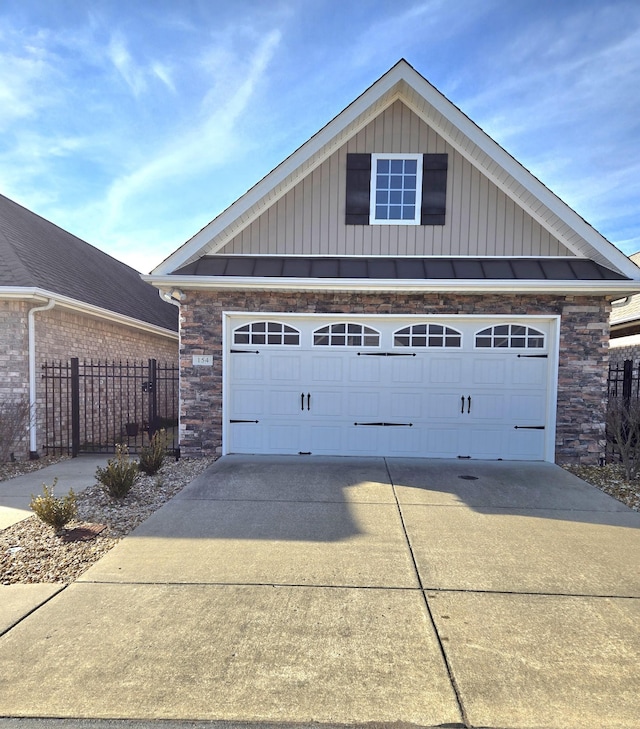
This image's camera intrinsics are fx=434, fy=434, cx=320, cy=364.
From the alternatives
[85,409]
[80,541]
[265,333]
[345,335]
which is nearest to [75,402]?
[85,409]

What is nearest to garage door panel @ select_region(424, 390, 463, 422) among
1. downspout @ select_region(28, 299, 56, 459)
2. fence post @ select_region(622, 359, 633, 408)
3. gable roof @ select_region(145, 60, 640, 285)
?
fence post @ select_region(622, 359, 633, 408)

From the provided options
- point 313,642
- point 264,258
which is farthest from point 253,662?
point 264,258

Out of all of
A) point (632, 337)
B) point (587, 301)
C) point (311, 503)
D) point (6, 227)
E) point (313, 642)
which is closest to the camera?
point (313, 642)

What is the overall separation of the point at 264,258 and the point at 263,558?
224 inches

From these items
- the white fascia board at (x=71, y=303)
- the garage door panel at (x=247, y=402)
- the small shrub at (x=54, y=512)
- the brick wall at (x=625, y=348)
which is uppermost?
the white fascia board at (x=71, y=303)

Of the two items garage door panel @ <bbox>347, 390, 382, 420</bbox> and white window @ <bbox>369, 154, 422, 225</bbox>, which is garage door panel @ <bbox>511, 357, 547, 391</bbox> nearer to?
garage door panel @ <bbox>347, 390, 382, 420</bbox>

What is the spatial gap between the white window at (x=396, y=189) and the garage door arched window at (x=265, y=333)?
8.59 ft

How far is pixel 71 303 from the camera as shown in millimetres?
8938

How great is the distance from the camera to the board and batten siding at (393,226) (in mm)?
8125

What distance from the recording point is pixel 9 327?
825 centimetres

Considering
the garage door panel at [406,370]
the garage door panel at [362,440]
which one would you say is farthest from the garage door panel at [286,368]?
the garage door panel at [406,370]

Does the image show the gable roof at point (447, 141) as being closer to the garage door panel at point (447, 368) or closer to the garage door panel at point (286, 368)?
the garage door panel at point (286, 368)

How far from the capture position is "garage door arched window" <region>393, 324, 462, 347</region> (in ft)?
26.5

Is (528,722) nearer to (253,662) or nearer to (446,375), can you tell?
(253,662)
